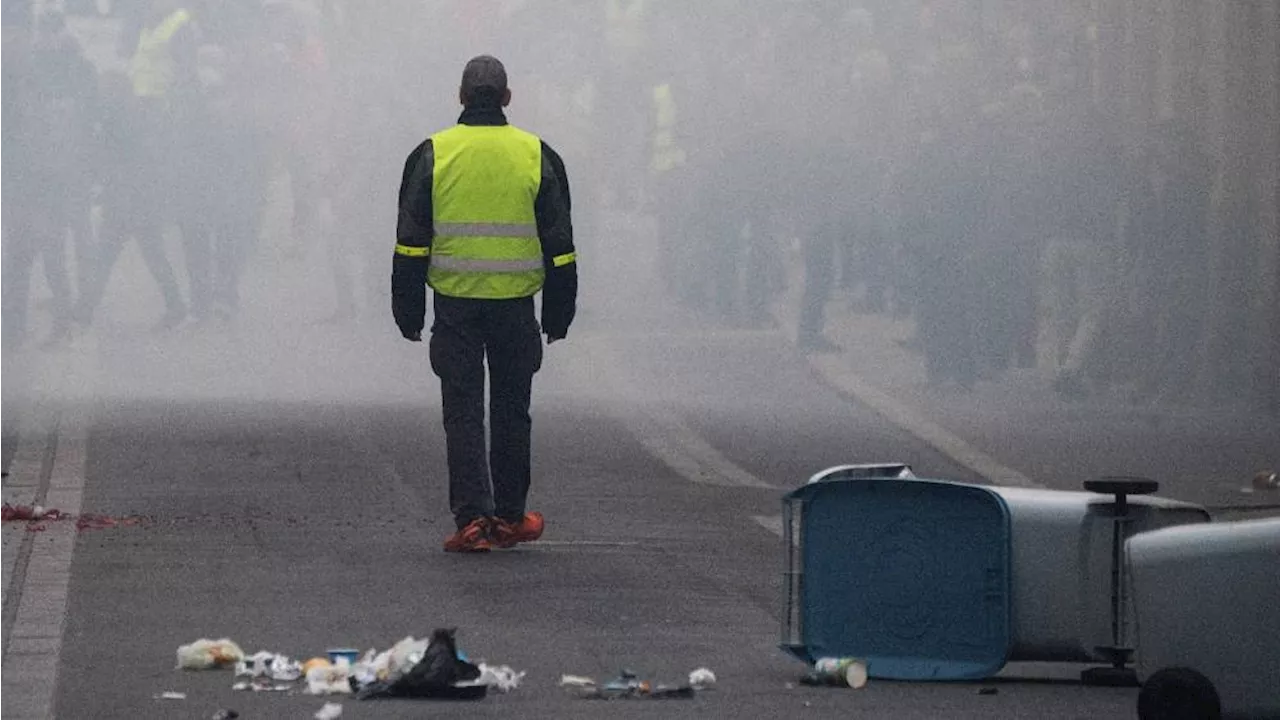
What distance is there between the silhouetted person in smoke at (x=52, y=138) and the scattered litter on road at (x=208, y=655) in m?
16.1

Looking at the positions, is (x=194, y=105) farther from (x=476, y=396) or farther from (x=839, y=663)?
→ (x=839, y=663)

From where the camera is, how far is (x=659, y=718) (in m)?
7.63

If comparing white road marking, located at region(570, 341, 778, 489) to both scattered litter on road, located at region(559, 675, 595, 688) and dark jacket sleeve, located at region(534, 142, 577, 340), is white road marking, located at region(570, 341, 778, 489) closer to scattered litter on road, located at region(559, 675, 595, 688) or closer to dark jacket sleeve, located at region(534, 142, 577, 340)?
dark jacket sleeve, located at region(534, 142, 577, 340)

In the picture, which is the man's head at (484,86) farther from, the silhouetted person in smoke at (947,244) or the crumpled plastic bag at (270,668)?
the silhouetted person in smoke at (947,244)

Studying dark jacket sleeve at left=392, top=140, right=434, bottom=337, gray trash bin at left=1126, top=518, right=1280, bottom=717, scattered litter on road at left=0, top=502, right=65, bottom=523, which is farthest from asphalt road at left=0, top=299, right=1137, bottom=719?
dark jacket sleeve at left=392, top=140, right=434, bottom=337

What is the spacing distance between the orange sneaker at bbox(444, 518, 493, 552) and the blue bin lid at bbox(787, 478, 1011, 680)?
2614 millimetres

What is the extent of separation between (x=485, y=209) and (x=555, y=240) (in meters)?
0.25

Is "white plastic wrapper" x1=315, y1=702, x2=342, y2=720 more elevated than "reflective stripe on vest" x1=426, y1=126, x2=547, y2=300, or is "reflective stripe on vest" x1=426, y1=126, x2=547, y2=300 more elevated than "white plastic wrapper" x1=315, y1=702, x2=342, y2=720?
"reflective stripe on vest" x1=426, y1=126, x2=547, y2=300

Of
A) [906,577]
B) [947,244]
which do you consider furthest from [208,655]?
[947,244]

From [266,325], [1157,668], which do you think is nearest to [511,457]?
[1157,668]

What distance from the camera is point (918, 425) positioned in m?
18.7

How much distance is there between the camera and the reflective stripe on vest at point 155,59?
2431cm

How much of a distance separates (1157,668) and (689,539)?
4400mm

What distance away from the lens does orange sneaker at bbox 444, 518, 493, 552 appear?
1098cm
